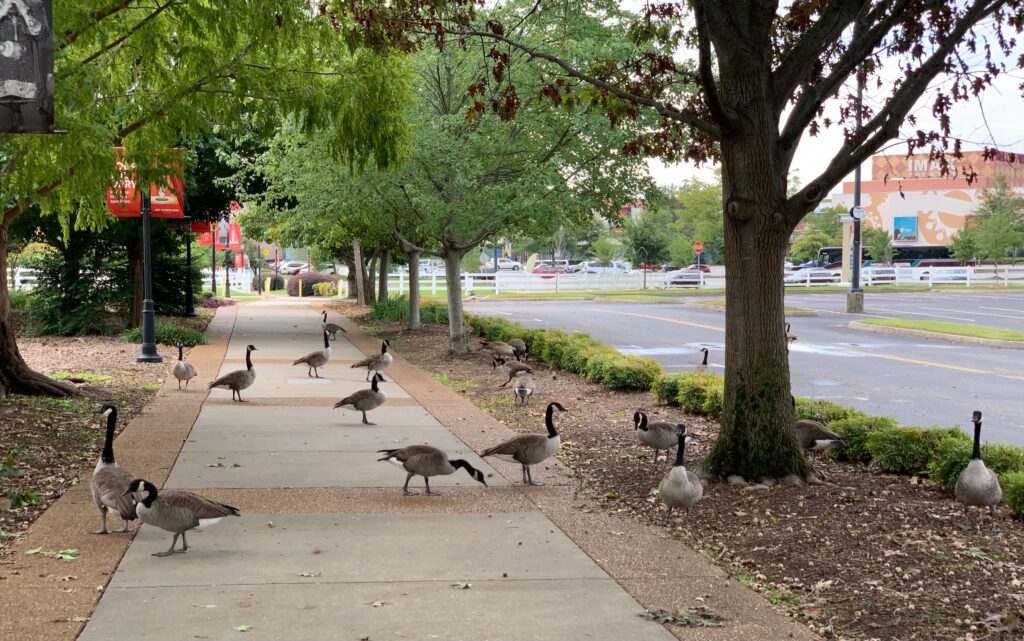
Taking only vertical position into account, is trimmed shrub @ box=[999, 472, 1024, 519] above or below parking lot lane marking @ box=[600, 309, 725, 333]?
above

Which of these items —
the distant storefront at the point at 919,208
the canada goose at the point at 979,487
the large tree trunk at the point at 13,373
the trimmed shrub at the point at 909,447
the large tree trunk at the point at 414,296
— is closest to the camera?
the canada goose at the point at 979,487

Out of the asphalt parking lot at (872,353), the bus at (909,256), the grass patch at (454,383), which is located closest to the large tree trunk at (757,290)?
the asphalt parking lot at (872,353)

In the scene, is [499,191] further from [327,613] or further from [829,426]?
[327,613]

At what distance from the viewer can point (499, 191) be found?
728 inches

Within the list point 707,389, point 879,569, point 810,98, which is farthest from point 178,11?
point 879,569

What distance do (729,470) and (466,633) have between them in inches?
171

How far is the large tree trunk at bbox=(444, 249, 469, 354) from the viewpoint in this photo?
2114 cm

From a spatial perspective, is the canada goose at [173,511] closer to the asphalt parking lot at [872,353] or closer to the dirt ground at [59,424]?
the dirt ground at [59,424]

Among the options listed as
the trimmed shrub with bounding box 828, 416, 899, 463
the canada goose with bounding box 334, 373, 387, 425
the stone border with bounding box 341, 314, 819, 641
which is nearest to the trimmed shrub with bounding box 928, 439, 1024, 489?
the trimmed shrub with bounding box 828, 416, 899, 463

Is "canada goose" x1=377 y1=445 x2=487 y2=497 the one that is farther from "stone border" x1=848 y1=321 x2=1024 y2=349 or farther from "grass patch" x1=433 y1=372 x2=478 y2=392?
"stone border" x1=848 y1=321 x2=1024 y2=349

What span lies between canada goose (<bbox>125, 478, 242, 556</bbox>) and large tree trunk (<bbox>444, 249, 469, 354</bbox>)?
14.3 meters

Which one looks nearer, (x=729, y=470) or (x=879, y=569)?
(x=879, y=569)

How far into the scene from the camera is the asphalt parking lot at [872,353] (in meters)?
14.1

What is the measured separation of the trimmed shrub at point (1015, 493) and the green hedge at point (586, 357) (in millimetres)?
7022
